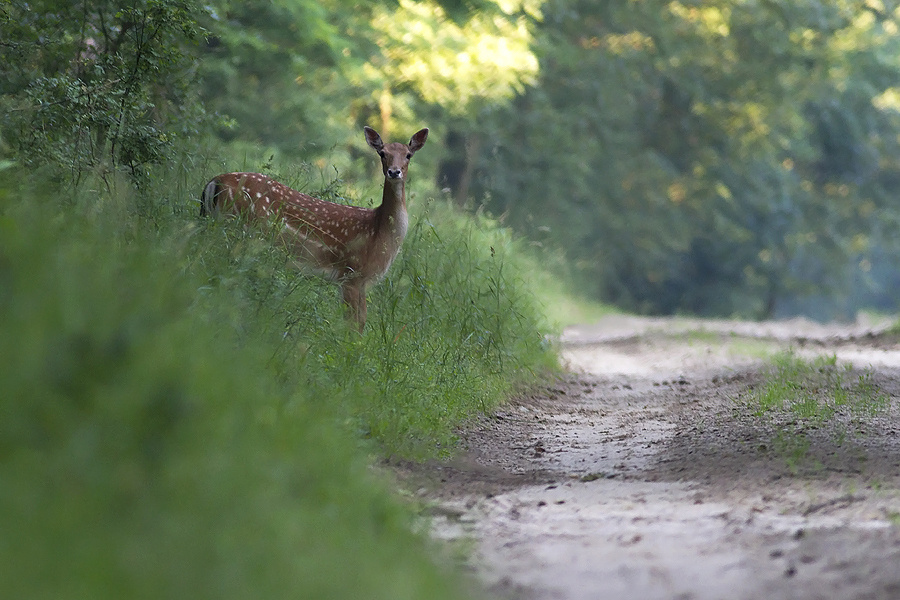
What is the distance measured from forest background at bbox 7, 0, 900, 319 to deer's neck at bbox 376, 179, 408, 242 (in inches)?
23.0

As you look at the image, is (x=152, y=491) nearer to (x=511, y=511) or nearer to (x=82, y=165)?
(x=511, y=511)

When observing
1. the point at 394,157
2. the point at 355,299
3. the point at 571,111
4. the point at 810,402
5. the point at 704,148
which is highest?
the point at 571,111

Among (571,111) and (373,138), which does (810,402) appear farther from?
(571,111)

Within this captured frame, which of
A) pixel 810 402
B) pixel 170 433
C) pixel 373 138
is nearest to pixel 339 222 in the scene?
pixel 373 138

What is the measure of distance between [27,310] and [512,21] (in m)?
19.5

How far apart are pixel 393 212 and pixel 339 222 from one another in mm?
493

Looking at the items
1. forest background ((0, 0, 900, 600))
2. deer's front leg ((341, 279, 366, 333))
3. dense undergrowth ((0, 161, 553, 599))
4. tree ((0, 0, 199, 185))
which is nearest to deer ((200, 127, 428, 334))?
deer's front leg ((341, 279, 366, 333))

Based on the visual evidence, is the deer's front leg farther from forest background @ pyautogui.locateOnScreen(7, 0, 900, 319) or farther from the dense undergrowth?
the dense undergrowth

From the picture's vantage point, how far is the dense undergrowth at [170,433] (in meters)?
3.18

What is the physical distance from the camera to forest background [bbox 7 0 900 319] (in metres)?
9.22

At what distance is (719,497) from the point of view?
5977mm

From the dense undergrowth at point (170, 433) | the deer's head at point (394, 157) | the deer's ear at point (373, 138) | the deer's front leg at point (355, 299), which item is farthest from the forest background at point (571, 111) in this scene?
the dense undergrowth at point (170, 433)

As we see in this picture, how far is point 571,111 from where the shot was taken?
3519cm

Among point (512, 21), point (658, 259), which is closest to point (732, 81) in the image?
point (658, 259)
